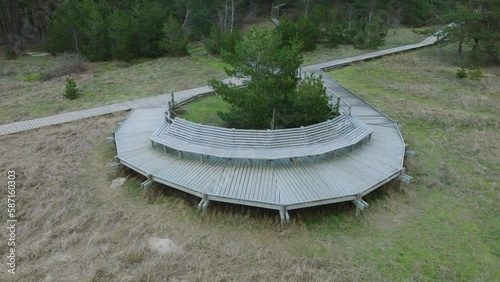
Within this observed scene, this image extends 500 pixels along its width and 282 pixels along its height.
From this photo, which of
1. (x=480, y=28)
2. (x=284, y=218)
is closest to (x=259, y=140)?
(x=284, y=218)

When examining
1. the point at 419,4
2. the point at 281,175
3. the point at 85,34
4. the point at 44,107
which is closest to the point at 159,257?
the point at 281,175

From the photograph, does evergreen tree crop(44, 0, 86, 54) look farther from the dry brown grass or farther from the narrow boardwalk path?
the dry brown grass

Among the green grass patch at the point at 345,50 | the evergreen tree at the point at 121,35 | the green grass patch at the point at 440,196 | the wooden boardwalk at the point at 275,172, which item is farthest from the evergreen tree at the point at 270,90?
the evergreen tree at the point at 121,35

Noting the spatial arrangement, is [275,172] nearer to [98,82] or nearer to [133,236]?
[133,236]

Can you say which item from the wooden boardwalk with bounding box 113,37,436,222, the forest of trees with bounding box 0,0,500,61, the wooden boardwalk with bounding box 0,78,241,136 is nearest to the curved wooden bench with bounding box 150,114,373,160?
the wooden boardwalk with bounding box 113,37,436,222

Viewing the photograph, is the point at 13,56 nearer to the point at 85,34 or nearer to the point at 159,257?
the point at 85,34

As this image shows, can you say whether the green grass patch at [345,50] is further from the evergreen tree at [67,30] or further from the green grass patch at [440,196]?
the evergreen tree at [67,30]
